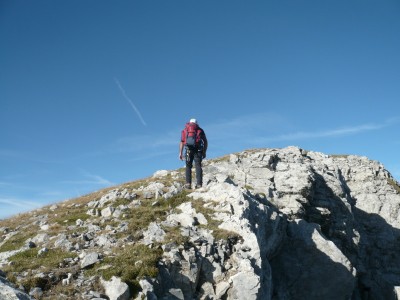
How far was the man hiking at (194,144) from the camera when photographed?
2407cm

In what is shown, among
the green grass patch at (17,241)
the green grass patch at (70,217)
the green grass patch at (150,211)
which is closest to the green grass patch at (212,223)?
the green grass patch at (150,211)

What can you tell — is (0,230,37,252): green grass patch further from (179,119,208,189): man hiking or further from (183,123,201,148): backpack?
(183,123,201,148): backpack

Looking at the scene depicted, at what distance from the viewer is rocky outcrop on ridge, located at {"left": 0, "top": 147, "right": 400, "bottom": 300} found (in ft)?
46.0

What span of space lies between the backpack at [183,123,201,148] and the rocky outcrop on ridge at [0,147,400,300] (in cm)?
303

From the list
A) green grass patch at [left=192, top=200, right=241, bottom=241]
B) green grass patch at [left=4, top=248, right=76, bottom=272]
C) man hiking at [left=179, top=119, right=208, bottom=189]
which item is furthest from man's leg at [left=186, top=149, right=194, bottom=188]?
green grass patch at [left=4, top=248, right=76, bottom=272]

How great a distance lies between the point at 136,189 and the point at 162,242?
10601 millimetres

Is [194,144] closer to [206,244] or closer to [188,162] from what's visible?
[188,162]

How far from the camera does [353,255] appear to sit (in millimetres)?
35219

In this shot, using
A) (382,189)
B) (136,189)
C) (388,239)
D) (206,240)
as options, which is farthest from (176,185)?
(382,189)

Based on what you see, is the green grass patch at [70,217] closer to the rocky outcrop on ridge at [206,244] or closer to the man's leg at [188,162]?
the rocky outcrop on ridge at [206,244]

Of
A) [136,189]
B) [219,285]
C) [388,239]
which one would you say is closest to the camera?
[219,285]

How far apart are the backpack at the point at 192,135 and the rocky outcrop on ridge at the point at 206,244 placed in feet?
9.95

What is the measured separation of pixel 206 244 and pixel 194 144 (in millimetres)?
8394

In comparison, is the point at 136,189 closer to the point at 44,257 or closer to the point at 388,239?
the point at 44,257
